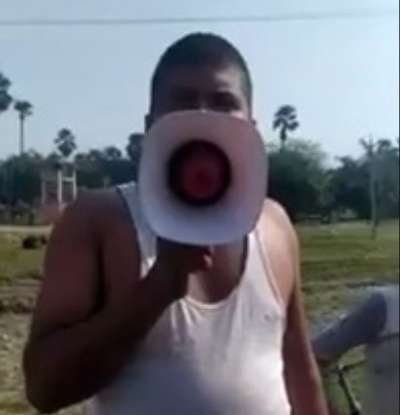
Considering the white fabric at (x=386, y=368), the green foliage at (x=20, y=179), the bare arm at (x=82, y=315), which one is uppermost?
the green foliage at (x=20, y=179)

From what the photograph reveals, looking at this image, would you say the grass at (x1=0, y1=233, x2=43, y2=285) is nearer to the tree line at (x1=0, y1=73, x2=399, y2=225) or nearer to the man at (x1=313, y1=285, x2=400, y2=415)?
the tree line at (x1=0, y1=73, x2=399, y2=225)

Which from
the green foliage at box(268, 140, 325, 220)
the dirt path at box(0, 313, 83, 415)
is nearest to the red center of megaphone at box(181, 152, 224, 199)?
the green foliage at box(268, 140, 325, 220)

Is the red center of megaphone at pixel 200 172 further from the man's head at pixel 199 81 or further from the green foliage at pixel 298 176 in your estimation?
the green foliage at pixel 298 176

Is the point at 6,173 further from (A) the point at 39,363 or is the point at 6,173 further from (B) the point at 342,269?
(B) the point at 342,269

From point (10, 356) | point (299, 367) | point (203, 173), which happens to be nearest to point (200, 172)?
point (203, 173)

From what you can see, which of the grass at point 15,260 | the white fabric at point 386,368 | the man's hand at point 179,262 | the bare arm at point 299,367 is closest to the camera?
the man's hand at point 179,262

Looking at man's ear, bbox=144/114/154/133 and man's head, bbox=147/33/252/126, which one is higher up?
man's head, bbox=147/33/252/126

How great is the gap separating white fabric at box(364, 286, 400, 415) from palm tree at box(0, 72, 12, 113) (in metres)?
0.67

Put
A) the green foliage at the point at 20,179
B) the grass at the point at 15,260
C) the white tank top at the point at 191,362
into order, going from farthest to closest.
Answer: the grass at the point at 15,260 < the green foliage at the point at 20,179 < the white tank top at the point at 191,362

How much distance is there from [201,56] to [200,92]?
0.13 ft

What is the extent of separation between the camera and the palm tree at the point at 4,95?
1793 mm

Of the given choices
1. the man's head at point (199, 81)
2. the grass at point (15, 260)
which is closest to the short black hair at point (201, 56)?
the man's head at point (199, 81)

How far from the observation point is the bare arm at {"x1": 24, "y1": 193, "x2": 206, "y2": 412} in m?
0.92

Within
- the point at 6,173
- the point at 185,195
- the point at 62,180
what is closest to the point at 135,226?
the point at 185,195
